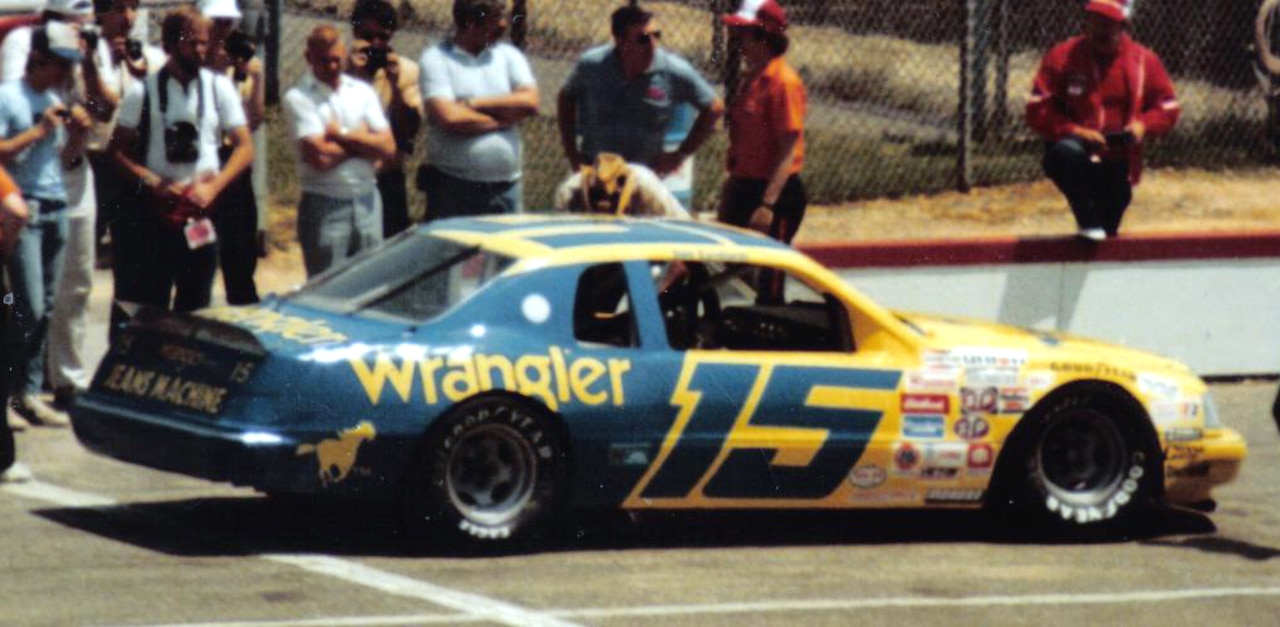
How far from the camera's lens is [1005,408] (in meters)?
10.3

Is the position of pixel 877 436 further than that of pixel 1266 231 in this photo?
No

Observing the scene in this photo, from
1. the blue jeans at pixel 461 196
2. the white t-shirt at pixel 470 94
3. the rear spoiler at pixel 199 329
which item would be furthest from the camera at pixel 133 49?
the rear spoiler at pixel 199 329

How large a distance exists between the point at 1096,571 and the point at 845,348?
50.7 inches

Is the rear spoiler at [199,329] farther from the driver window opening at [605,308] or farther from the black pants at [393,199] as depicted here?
the black pants at [393,199]

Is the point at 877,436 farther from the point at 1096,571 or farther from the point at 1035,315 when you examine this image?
the point at 1035,315

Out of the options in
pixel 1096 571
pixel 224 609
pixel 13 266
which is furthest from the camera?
pixel 13 266

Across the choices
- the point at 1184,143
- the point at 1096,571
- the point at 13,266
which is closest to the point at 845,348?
the point at 1096,571

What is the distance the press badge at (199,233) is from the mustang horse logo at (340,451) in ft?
10.9

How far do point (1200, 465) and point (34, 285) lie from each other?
5.21m

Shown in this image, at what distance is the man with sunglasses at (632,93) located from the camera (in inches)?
523

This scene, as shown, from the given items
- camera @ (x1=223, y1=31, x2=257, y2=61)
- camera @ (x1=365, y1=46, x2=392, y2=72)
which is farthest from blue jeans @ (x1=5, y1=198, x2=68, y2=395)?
camera @ (x1=365, y1=46, x2=392, y2=72)

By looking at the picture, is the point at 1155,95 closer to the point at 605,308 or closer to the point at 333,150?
the point at 333,150

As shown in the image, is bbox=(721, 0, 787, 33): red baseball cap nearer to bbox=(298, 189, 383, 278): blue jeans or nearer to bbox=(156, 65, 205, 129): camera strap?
bbox=(298, 189, 383, 278): blue jeans

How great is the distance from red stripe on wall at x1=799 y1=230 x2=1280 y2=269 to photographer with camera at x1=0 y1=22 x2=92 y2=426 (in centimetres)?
396
